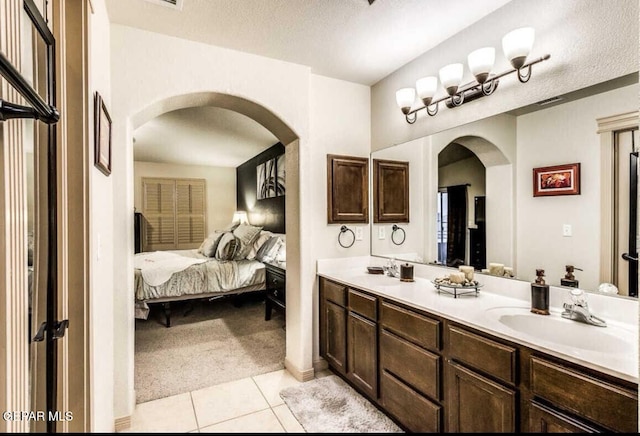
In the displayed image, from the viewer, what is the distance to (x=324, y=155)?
104 inches

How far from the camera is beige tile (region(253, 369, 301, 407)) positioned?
7.40 feet

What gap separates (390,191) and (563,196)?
131 centimetres

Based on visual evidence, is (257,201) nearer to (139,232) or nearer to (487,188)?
(139,232)

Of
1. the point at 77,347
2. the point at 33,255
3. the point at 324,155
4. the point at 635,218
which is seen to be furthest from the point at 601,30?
the point at 77,347

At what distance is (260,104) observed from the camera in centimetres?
232

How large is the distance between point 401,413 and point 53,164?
1862 mm

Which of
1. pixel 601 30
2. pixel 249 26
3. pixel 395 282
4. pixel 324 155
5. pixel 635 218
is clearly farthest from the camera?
pixel 324 155

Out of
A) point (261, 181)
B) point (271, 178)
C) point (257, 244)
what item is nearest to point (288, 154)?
point (257, 244)

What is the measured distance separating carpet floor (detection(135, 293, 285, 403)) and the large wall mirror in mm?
1793

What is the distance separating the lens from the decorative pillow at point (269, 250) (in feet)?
13.6

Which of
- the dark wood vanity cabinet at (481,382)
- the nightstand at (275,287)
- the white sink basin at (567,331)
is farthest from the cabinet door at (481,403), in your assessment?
the nightstand at (275,287)

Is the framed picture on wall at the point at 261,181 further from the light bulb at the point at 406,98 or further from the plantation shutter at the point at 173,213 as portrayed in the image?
the light bulb at the point at 406,98

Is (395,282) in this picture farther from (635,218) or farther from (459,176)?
(635,218)

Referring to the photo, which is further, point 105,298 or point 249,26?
point 249,26
